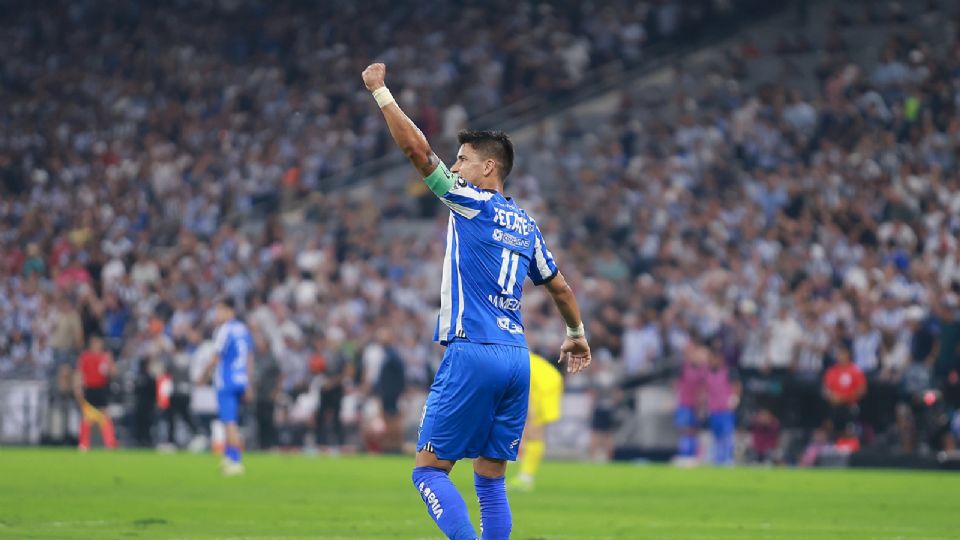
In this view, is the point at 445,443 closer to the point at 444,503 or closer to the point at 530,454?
the point at 444,503

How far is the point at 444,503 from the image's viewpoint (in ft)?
28.8

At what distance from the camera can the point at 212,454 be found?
29828 millimetres

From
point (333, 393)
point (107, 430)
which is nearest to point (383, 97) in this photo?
point (333, 393)

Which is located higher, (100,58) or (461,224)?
(100,58)

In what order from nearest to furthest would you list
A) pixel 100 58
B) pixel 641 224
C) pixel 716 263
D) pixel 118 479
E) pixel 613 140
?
pixel 118 479
pixel 716 263
pixel 641 224
pixel 613 140
pixel 100 58

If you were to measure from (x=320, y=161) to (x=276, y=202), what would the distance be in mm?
1690

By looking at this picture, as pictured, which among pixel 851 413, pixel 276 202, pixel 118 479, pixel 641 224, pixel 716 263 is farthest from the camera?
pixel 276 202

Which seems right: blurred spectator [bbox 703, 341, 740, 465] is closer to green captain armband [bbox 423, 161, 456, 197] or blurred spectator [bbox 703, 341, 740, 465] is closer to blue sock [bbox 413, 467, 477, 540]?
blue sock [bbox 413, 467, 477, 540]

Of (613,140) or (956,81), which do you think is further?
(613,140)

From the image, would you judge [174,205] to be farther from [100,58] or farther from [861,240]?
[861,240]

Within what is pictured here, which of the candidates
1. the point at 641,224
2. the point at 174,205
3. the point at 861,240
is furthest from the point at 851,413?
the point at 174,205

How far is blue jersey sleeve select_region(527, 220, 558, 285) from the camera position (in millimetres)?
9414

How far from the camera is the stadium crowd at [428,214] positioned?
2789cm

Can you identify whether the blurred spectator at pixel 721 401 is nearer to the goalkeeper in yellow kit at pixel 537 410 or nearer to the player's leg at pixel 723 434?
the player's leg at pixel 723 434
